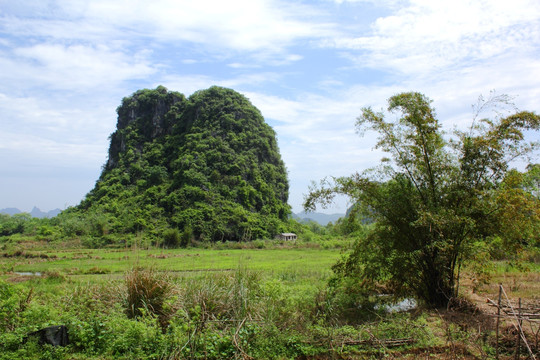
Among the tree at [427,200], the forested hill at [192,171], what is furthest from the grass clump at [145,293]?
the forested hill at [192,171]

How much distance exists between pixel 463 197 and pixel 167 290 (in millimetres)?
6494

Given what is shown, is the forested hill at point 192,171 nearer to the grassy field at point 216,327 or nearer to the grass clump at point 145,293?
the grassy field at point 216,327

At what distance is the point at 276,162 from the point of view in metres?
51.2

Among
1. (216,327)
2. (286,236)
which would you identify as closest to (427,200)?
(216,327)

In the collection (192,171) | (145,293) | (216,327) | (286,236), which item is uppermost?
(192,171)

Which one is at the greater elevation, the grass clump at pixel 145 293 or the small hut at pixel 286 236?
the grass clump at pixel 145 293

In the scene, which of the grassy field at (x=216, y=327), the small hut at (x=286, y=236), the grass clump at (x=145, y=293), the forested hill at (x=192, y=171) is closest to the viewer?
the grassy field at (x=216, y=327)

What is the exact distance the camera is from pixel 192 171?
140 ft

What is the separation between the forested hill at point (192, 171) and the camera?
39.4 metres

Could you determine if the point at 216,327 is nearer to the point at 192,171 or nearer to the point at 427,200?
the point at 427,200

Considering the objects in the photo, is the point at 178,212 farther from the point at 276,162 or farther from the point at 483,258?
the point at 483,258

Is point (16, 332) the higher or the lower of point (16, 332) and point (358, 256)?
the lower

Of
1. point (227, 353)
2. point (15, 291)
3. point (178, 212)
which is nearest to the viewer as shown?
point (227, 353)

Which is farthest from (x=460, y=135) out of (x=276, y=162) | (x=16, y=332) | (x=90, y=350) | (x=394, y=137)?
(x=276, y=162)
